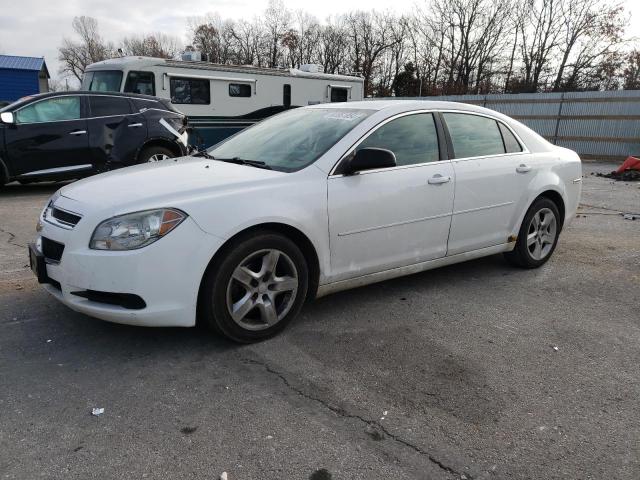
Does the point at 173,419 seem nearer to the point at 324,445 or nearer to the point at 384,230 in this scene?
the point at 324,445

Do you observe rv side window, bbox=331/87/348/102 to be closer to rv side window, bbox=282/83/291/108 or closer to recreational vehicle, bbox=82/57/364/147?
recreational vehicle, bbox=82/57/364/147

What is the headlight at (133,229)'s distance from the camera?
2932 mm

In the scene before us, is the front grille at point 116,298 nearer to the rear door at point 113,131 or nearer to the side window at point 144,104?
the rear door at point 113,131

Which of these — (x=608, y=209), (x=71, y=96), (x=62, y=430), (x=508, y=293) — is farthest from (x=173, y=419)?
(x=608, y=209)

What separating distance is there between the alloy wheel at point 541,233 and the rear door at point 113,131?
21.5ft

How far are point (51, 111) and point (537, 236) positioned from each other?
7569 millimetres

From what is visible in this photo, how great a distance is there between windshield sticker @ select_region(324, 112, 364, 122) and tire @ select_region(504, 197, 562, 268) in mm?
1974

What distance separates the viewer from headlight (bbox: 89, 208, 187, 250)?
9.62 feet

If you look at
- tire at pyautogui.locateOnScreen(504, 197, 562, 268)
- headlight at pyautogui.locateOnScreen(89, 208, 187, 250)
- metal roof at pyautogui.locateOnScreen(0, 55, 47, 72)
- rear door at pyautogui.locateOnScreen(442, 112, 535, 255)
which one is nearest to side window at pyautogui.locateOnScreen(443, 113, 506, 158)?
rear door at pyautogui.locateOnScreen(442, 112, 535, 255)

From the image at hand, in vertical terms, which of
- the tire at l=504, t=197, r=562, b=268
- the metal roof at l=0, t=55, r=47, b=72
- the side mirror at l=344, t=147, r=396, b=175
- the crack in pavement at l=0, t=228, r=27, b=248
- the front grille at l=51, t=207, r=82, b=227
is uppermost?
the metal roof at l=0, t=55, r=47, b=72

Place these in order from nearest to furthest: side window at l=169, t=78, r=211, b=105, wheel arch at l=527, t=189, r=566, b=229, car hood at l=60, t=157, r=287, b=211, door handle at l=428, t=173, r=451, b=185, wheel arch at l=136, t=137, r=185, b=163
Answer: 1. car hood at l=60, t=157, r=287, b=211
2. door handle at l=428, t=173, r=451, b=185
3. wheel arch at l=527, t=189, r=566, b=229
4. wheel arch at l=136, t=137, r=185, b=163
5. side window at l=169, t=78, r=211, b=105

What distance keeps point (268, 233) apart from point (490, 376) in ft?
5.19

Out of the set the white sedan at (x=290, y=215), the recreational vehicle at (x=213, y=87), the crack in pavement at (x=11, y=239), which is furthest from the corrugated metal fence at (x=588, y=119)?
the crack in pavement at (x=11, y=239)

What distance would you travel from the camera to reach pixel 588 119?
1805 cm
